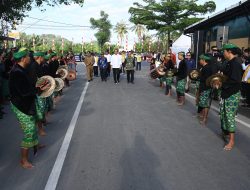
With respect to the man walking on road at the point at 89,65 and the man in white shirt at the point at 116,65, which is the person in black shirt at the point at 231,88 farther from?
the man walking on road at the point at 89,65

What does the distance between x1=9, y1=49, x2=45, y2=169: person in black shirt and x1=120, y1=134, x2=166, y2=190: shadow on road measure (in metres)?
1.59

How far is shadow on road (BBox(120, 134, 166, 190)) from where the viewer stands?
15.4 feet

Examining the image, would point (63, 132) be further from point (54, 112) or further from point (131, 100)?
point (131, 100)

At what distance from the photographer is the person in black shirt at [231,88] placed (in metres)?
6.27

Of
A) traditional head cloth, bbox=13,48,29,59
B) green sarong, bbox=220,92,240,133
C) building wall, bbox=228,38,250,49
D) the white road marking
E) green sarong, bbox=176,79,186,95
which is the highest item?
traditional head cloth, bbox=13,48,29,59

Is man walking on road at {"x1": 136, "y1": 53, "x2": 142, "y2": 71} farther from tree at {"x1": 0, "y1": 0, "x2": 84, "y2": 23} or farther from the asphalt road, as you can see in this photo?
the asphalt road

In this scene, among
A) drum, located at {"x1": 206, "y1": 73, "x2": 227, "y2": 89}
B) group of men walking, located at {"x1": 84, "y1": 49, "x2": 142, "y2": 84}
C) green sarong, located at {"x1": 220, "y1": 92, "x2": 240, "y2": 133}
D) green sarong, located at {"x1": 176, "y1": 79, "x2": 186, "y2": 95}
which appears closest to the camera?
green sarong, located at {"x1": 220, "y1": 92, "x2": 240, "y2": 133}

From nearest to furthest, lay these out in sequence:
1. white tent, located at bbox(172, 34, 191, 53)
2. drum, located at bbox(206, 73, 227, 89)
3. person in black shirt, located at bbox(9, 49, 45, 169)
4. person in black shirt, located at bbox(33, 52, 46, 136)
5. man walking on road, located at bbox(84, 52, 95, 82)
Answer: person in black shirt, located at bbox(9, 49, 45, 169) < drum, located at bbox(206, 73, 227, 89) < person in black shirt, located at bbox(33, 52, 46, 136) < man walking on road, located at bbox(84, 52, 95, 82) < white tent, located at bbox(172, 34, 191, 53)

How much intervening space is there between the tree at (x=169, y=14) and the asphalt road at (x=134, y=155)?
32508mm

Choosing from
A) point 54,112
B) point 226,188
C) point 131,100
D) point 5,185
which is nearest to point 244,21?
point 131,100

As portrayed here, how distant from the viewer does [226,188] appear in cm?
458

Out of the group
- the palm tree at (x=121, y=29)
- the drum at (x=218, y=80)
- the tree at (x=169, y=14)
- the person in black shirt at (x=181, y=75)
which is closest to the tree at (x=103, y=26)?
the palm tree at (x=121, y=29)

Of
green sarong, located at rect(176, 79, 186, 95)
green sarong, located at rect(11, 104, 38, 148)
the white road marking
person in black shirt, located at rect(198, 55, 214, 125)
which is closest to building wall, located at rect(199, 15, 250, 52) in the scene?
green sarong, located at rect(176, 79, 186, 95)

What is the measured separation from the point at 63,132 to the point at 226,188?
13.7 feet
